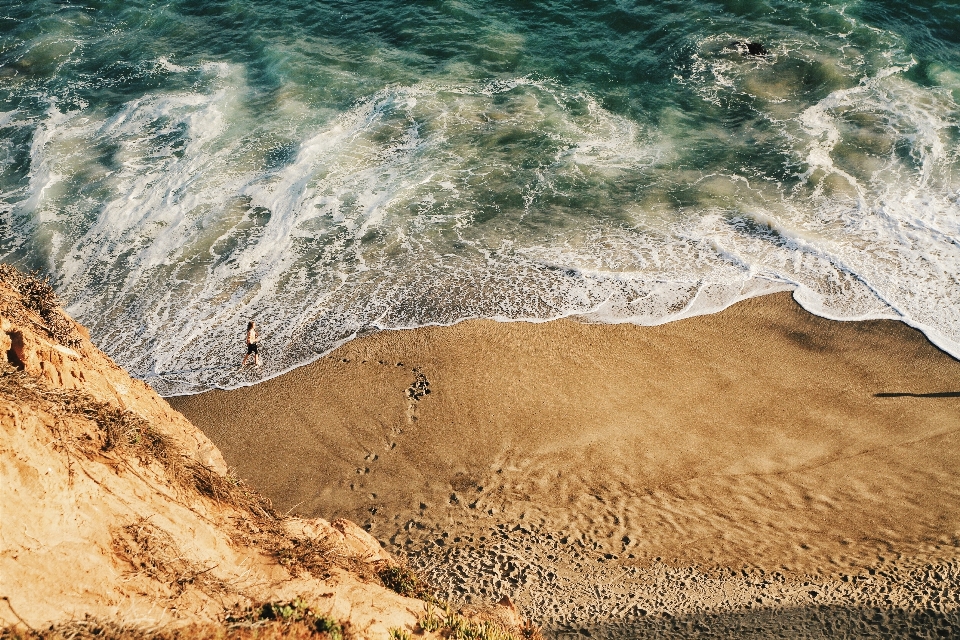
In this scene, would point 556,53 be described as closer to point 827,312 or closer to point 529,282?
point 529,282

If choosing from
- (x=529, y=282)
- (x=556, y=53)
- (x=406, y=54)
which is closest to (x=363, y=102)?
(x=406, y=54)

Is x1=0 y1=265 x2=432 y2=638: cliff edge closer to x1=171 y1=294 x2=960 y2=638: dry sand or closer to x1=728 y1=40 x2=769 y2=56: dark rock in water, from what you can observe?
x1=171 y1=294 x2=960 y2=638: dry sand

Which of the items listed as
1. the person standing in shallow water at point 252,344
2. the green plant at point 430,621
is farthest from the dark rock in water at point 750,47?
the green plant at point 430,621

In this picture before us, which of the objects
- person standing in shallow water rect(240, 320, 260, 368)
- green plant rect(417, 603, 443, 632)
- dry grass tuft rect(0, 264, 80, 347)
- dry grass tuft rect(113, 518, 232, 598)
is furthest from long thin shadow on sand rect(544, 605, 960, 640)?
person standing in shallow water rect(240, 320, 260, 368)

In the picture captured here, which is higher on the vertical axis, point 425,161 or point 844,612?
point 425,161

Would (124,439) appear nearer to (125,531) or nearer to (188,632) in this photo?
(125,531)

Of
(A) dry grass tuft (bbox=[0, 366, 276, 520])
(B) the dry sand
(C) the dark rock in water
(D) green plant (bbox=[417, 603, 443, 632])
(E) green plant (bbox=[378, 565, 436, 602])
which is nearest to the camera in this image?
(A) dry grass tuft (bbox=[0, 366, 276, 520])
